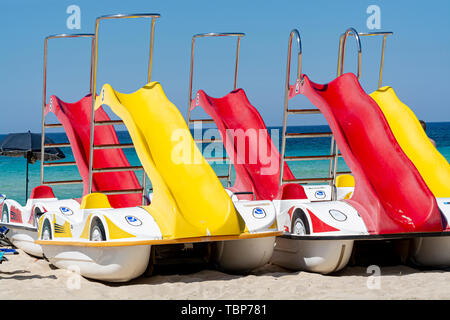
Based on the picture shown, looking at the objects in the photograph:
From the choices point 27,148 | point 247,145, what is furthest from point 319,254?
point 27,148

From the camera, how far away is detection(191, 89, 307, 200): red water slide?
→ 918 centimetres

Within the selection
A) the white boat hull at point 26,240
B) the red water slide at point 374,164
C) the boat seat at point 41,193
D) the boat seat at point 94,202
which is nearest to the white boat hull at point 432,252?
the red water slide at point 374,164

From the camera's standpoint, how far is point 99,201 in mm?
7043

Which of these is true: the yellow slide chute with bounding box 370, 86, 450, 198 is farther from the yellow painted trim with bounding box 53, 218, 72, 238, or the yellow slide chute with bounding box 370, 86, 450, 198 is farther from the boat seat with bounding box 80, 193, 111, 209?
the yellow painted trim with bounding box 53, 218, 72, 238

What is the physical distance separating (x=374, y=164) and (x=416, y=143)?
1043 mm

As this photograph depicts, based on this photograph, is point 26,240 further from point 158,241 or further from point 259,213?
point 259,213

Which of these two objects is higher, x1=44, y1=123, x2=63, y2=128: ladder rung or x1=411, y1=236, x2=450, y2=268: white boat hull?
x1=44, y1=123, x2=63, y2=128: ladder rung

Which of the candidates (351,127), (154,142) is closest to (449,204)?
(351,127)

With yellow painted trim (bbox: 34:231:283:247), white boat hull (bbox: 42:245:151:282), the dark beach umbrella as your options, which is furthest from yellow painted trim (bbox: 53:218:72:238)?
the dark beach umbrella

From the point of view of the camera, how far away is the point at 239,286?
6617 millimetres

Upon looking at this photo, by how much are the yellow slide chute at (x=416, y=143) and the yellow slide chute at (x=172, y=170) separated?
7.82 ft

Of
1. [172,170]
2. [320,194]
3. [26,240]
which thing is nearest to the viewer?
[172,170]

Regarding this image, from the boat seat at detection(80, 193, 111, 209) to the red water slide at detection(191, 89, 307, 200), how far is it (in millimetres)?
2495

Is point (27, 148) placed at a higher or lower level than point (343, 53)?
lower
